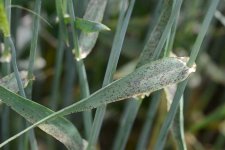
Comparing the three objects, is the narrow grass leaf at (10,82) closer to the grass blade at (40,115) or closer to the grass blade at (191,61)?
the grass blade at (40,115)

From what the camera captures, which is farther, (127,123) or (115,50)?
(127,123)

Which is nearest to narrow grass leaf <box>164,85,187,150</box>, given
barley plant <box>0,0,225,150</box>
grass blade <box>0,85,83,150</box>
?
barley plant <box>0,0,225,150</box>

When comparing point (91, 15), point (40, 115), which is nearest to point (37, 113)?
point (40, 115)

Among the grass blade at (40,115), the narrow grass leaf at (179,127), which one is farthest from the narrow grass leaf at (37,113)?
the narrow grass leaf at (179,127)

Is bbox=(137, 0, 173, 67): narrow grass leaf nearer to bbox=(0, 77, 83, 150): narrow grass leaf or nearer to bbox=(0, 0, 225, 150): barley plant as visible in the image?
bbox=(0, 0, 225, 150): barley plant

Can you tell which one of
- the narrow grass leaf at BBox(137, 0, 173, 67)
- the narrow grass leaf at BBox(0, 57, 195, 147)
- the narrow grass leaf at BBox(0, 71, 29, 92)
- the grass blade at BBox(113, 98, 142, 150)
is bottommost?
the grass blade at BBox(113, 98, 142, 150)

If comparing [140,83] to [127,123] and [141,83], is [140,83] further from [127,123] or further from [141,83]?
[127,123]

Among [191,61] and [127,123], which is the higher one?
[191,61]
